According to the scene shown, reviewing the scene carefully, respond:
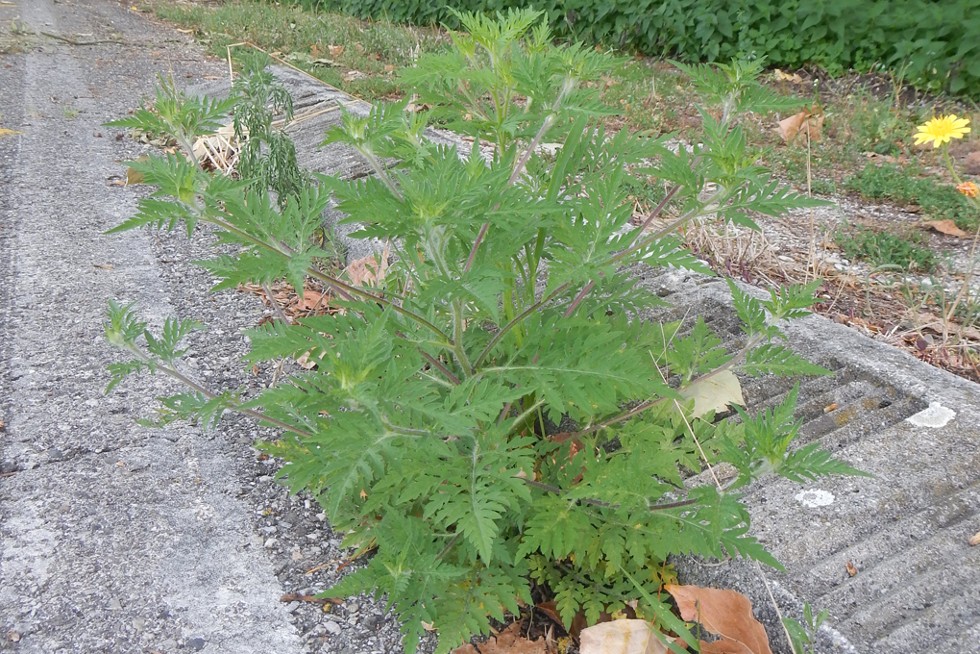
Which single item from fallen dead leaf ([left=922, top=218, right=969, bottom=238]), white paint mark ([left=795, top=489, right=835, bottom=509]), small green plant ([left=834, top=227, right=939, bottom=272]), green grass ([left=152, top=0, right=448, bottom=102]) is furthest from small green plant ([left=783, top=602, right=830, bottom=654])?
green grass ([left=152, top=0, right=448, bottom=102])

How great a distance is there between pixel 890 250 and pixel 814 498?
182 centimetres

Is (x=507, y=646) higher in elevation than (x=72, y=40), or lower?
higher

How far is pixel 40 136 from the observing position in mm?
4672

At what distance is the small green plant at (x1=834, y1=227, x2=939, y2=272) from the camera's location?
324cm

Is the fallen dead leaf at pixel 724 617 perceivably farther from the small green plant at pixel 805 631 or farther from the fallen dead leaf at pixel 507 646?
the fallen dead leaf at pixel 507 646

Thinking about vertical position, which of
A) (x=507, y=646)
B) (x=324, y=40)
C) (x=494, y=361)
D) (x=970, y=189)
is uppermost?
(x=970, y=189)

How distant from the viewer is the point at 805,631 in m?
1.57

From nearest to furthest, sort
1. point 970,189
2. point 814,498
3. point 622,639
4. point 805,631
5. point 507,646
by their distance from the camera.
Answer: point 805,631
point 622,639
point 507,646
point 814,498
point 970,189

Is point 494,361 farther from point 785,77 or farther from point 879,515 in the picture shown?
point 785,77

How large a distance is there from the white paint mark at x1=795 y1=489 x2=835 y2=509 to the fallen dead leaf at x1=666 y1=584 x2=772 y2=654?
31 centimetres

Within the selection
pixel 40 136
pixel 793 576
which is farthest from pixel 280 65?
pixel 793 576

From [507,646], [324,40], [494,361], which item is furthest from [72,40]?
[507,646]

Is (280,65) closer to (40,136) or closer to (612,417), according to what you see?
(40,136)

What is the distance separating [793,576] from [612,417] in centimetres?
52
